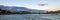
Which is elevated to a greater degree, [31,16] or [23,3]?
[23,3]

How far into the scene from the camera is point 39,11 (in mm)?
1132

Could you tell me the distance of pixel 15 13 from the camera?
1128mm

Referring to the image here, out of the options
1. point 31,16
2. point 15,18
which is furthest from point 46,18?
point 15,18

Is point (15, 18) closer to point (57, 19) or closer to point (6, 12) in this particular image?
point (6, 12)

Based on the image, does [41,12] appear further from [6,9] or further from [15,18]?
[6,9]

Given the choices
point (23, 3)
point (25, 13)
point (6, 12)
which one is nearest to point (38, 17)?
point (25, 13)

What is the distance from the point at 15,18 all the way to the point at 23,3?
0.27 metres

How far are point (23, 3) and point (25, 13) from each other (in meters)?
0.16

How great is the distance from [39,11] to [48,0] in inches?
8.6

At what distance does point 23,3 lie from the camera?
3.65 ft

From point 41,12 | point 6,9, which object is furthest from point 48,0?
point 6,9

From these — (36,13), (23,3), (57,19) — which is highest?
(23,3)

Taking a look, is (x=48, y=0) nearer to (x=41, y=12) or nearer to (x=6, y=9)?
(x=41, y=12)

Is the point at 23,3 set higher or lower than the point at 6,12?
higher
